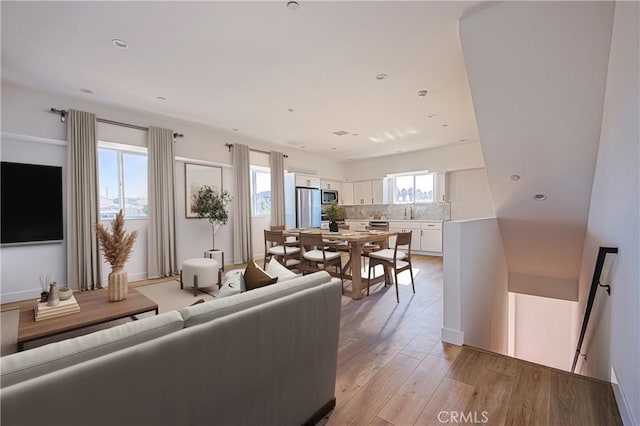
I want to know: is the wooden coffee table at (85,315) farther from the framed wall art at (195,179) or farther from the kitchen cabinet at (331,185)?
the kitchen cabinet at (331,185)

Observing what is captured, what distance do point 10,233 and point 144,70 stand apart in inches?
111

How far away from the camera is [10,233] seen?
3652 mm

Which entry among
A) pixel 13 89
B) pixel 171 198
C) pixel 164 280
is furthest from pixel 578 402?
pixel 13 89

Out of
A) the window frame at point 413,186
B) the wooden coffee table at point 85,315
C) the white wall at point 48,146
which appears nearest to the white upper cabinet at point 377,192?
the window frame at point 413,186

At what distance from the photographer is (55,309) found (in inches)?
89.7

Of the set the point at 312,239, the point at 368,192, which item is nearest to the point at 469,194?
the point at 368,192

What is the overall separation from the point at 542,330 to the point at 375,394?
4.73m

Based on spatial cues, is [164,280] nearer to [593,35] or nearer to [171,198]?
[171,198]

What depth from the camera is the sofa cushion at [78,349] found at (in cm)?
78

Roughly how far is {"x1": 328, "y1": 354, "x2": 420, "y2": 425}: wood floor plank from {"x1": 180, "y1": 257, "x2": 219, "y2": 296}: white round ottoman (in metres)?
2.84

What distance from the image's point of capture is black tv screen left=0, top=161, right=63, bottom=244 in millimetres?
3629

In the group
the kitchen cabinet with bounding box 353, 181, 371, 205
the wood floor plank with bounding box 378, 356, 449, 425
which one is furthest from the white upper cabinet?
the wood floor plank with bounding box 378, 356, 449, 425
